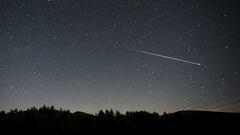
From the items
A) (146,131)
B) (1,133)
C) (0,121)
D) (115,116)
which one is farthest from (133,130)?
(0,121)

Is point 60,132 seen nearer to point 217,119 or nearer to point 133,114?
point 133,114

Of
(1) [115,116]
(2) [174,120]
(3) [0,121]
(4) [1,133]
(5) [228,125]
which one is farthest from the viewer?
(1) [115,116]

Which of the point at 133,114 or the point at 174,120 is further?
the point at 133,114

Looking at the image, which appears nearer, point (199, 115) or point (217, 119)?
point (217, 119)

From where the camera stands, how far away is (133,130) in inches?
449

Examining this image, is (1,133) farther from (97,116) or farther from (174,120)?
(174,120)

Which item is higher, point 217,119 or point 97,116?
point 97,116

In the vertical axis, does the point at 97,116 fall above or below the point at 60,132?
above

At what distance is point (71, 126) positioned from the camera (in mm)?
11273

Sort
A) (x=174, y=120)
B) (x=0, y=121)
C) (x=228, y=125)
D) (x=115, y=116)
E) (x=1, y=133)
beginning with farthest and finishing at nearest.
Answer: (x=115, y=116), (x=174, y=120), (x=0, y=121), (x=228, y=125), (x=1, y=133)

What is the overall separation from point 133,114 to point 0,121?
778 centimetres

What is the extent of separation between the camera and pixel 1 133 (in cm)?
1048

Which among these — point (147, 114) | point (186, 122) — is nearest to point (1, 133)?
point (147, 114)

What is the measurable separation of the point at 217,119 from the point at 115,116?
5863 mm
